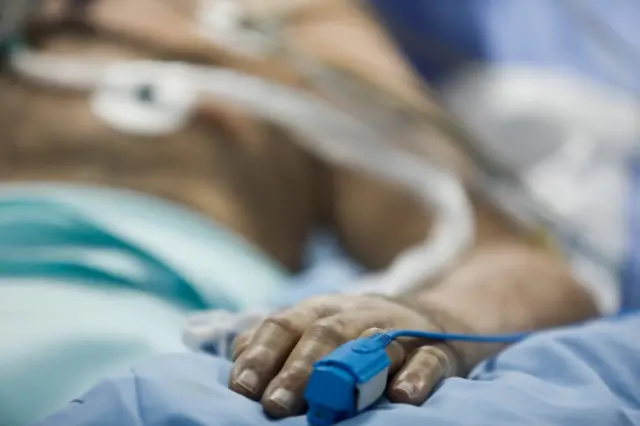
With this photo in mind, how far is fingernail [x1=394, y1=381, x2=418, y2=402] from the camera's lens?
1.47ft

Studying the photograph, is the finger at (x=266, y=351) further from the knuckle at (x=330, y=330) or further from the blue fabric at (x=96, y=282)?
the blue fabric at (x=96, y=282)

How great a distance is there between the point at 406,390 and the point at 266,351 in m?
0.08

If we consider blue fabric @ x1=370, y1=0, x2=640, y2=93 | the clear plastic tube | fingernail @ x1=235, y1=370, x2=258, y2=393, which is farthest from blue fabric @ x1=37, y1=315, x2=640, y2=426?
blue fabric @ x1=370, y1=0, x2=640, y2=93

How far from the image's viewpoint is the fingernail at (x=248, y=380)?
1.45 feet

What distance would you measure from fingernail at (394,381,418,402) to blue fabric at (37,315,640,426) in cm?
1

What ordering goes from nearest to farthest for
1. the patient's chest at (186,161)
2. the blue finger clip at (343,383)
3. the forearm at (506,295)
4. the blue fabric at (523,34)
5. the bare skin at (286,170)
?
the blue finger clip at (343,383)
the forearm at (506,295)
the bare skin at (286,170)
the patient's chest at (186,161)
the blue fabric at (523,34)

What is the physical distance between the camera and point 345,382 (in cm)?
40

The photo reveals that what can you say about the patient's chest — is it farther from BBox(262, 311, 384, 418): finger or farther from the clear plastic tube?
BBox(262, 311, 384, 418): finger

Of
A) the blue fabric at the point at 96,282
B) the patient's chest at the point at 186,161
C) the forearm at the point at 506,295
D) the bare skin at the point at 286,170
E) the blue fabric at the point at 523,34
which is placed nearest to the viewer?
the blue fabric at the point at 96,282

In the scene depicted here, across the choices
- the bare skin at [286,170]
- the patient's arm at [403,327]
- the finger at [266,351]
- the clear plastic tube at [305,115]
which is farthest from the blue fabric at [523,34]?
the finger at [266,351]

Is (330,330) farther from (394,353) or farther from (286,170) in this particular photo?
(286,170)

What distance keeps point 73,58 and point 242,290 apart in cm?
41

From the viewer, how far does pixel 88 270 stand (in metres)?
0.65

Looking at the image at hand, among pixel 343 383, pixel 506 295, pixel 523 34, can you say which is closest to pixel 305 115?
pixel 506 295
